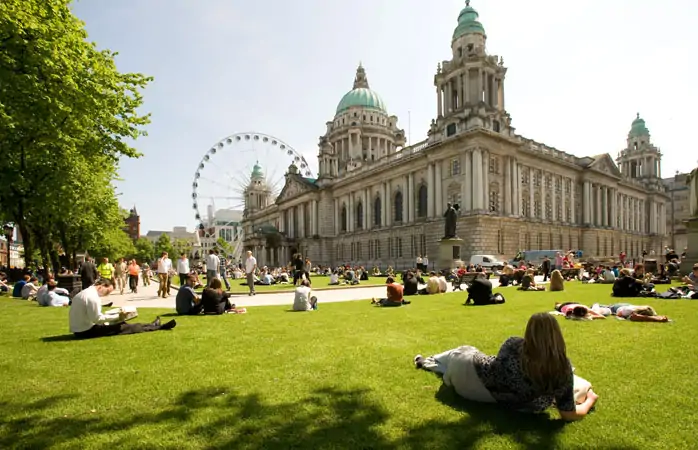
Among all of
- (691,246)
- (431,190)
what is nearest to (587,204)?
(431,190)

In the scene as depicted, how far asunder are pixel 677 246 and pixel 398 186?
212ft

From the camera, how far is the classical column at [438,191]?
157ft

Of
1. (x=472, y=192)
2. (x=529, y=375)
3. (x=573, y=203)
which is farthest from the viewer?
(x=573, y=203)

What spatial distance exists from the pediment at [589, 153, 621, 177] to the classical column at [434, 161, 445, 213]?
25568mm

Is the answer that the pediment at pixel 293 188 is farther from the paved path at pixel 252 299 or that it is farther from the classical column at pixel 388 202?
the paved path at pixel 252 299

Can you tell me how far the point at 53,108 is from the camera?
1456 cm

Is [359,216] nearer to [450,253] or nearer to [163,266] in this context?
[450,253]

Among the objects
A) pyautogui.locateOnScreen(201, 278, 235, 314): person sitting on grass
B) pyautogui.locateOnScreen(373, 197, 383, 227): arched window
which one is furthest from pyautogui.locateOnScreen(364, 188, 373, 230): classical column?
pyautogui.locateOnScreen(201, 278, 235, 314): person sitting on grass

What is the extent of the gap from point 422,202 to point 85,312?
47367mm

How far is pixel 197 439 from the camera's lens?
12.1ft

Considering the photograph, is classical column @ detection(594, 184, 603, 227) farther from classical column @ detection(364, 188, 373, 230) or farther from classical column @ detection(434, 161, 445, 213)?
classical column @ detection(364, 188, 373, 230)

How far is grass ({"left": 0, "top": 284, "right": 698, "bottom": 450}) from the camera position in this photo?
371 centimetres

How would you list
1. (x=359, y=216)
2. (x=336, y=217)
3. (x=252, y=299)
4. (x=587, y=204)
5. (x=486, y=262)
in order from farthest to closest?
(x=336, y=217) → (x=359, y=216) → (x=587, y=204) → (x=486, y=262) → (x=252, y=299)

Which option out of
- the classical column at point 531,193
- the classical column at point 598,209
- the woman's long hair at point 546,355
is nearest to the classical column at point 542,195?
the classical column at point 531,193
